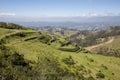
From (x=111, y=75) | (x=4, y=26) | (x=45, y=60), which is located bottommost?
(x=111, y=75)

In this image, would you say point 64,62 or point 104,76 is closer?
point 104,76

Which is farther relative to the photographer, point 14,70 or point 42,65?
point 42,65

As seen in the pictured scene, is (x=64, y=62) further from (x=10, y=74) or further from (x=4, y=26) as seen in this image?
(x=4, y=26)

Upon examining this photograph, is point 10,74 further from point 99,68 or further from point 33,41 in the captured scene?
point 33,41

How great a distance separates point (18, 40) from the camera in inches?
2980

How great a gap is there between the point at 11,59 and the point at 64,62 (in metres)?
19.5

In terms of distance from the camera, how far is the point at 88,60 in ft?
226

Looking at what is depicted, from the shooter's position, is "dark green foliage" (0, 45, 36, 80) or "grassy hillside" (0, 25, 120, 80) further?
"grassy hillside" (0, 25, 120, 80)

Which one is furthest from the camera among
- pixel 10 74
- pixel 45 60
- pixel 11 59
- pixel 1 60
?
pixel 45 60

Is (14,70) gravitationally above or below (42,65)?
above

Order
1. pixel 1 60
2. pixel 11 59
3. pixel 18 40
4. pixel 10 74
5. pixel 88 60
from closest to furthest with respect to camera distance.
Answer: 1. pixel 10 74
2. pixel 1 60
3. pixel 11 59
4. pixel 88 60
5. pixel 18 40

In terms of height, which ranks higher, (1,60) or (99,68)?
(1,60)

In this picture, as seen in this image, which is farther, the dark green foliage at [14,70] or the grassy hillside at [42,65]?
the grassy hillside at [42,65]

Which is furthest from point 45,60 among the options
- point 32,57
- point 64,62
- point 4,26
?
point 4,26
